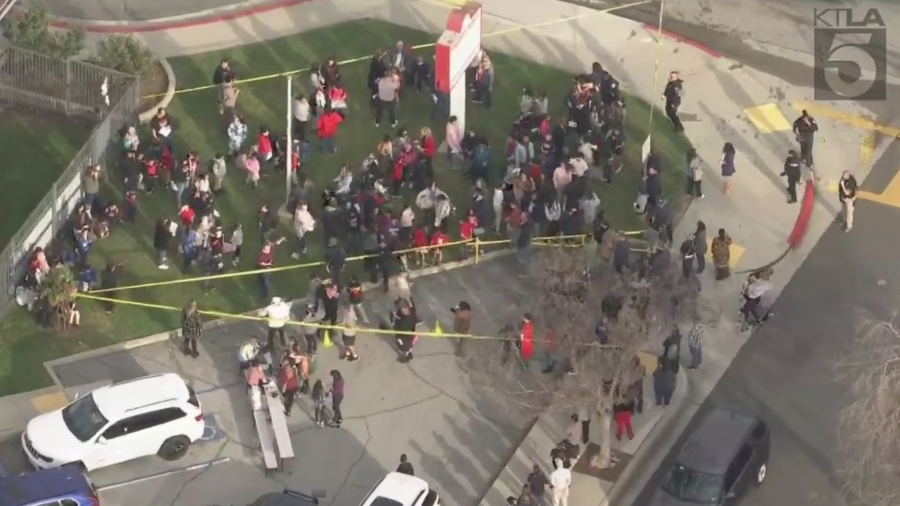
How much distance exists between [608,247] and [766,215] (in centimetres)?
446

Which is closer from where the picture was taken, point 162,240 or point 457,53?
point 162,240

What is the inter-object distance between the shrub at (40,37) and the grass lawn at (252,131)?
8.47ft

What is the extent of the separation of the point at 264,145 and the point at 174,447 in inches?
333

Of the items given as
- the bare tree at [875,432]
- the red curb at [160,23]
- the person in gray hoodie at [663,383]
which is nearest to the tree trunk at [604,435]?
the person in gray hoodie at [663,383]

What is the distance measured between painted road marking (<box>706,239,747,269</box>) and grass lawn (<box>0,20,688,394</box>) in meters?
1.66

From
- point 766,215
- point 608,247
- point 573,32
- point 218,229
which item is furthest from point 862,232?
point 218,229

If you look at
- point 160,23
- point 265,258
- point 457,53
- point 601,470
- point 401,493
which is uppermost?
point 457,53

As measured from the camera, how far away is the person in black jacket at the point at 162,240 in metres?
33.3

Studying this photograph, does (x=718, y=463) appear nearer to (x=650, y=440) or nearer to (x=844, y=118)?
(x=650, y=440)

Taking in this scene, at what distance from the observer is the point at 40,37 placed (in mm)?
38094

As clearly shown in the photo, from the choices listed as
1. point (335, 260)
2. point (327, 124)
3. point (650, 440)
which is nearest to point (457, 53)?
point (327, 124)

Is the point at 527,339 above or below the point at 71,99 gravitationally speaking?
below

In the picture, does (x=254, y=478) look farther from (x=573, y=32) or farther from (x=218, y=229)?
(x=573, y=32)

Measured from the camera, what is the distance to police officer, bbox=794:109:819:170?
3584 cm
